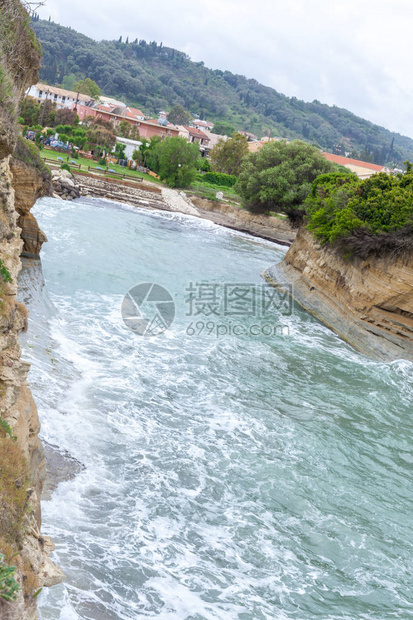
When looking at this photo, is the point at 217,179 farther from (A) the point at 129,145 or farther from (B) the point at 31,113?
(B) the point at 31,113

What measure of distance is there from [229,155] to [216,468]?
65130 mm

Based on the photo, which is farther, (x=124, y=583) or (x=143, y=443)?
(x=143, y=443)

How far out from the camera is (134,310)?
706 inches

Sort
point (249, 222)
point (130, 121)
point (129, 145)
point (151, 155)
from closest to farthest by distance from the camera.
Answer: point (249, 222) < point (151, 155) < point (129, 145) < point (130, 121)

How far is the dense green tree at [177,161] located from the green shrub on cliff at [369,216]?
3054 cm

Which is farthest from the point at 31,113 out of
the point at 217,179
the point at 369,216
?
the point at 369,216

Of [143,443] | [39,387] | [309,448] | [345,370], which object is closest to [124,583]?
[143,443]

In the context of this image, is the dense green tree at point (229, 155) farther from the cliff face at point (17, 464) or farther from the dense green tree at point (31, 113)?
the cliff face at point (17, 464)

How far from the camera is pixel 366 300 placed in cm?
1989

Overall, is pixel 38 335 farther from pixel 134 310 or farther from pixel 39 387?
pixel 134 310

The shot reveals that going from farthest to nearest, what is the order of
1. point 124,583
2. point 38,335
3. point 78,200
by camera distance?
point 78,200
point 38,335
point 124,583

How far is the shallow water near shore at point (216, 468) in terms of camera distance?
691 cm

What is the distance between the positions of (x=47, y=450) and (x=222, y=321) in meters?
11.4

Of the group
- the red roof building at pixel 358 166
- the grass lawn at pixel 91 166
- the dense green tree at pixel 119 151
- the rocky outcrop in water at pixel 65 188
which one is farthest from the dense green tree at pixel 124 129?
the rocky outcrop in water at pixel 65 188
